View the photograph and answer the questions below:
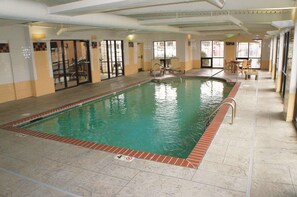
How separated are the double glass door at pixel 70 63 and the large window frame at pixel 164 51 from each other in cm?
790

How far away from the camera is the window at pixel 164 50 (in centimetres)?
2016

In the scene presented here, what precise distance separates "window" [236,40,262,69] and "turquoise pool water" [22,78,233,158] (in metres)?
9.42

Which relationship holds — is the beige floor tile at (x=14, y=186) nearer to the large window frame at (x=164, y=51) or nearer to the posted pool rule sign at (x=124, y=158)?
the posted pool rule sign at (x=124, y=158)

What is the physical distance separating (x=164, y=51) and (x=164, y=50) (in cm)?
8

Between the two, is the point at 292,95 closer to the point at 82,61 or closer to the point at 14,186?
the point at 14,186

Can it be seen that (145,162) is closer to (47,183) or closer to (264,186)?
(47,183)

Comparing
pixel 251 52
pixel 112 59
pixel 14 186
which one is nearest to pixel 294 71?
pixel 14 186

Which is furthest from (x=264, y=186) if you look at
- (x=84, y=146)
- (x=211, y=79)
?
(x=211, y=79)

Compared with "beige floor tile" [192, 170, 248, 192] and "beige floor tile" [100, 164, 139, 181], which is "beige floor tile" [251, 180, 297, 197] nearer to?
"beige floor tile" [192, 170, 248, 192]

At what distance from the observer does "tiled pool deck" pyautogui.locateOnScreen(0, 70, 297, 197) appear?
137 inches

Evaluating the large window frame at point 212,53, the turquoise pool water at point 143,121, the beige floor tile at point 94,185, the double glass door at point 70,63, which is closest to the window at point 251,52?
the large window frame at point 212,53

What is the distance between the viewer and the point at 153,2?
4.32 metres

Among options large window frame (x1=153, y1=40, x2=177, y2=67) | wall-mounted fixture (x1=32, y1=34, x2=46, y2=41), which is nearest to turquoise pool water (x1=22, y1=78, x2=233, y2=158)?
wall-mounted fixture (x1=32, y1=34, x2=46, y2=41)

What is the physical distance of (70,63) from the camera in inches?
502
